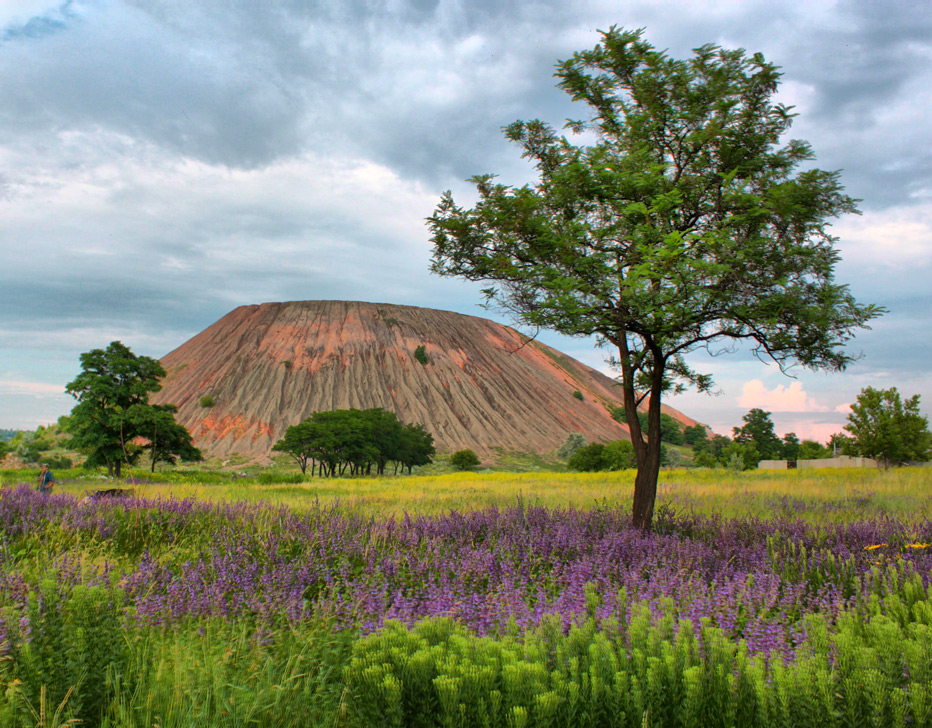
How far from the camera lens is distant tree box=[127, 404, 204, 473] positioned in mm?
33406

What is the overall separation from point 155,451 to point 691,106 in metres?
37.8

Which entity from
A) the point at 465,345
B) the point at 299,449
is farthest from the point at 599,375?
the point at 299,449

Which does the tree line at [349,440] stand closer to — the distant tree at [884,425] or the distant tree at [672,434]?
the distant tree at [884,425]

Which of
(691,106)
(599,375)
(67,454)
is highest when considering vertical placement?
(599,375)

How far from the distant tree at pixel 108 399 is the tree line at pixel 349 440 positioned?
1437 centimetres

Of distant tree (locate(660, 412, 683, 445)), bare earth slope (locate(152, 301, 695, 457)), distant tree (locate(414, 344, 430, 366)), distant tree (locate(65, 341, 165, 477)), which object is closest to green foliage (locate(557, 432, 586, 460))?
bare earth slope (locate(152, 301, 695, 457))

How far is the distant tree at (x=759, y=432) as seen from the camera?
82.2 m

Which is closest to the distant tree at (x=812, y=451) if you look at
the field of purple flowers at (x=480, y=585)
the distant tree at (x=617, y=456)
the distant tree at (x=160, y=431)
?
the distant tree at (x=617, y=456)

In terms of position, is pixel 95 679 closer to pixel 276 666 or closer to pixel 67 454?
pixel 276 666

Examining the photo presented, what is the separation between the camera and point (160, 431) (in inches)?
1396

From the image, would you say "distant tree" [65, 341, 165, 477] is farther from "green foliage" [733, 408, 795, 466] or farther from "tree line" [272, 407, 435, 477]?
"green foliage" [733, 408, 795, 466]

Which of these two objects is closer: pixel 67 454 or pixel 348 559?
pixel 348 559

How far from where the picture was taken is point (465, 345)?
97000 mm

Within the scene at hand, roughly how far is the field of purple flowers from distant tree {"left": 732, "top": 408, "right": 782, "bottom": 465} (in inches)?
3220
